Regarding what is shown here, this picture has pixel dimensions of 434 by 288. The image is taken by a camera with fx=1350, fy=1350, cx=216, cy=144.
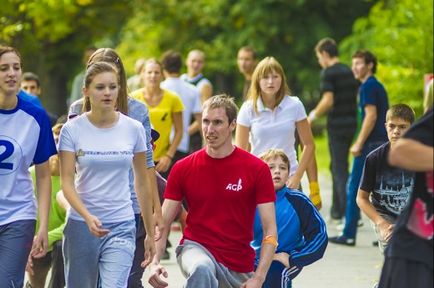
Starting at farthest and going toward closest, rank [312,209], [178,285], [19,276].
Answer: [178,285] < [312,209] < [19,276]

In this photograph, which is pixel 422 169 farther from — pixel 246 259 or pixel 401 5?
pixel 401 5

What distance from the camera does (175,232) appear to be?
15.3m

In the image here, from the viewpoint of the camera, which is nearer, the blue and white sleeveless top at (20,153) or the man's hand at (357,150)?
the blue and white sleeveless top at (20,153)

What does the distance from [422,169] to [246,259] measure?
191 centimetres

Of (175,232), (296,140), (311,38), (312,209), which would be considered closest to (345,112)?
(175,232)

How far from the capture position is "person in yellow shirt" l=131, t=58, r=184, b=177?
1270 centimetres

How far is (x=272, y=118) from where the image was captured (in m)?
10.8

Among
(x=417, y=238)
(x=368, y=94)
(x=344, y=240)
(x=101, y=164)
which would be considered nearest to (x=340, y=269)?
(x=344, y=240)

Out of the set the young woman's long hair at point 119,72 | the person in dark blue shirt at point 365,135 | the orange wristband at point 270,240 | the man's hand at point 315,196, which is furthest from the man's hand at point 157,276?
the person in dark blue shirt at point 365,135

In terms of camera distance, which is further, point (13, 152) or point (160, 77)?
point (160, 77)

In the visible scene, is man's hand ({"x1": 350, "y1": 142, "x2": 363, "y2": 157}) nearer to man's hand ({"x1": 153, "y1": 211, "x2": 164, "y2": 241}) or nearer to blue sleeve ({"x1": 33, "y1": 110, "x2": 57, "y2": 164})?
man's hand ({"x1": 153, "y1": 211, "x2": 164, "y2": 241})

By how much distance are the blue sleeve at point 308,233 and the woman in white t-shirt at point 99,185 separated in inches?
51.0

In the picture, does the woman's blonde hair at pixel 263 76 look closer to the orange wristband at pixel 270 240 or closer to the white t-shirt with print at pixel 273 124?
the white t-shirt with print at pixel 273 124

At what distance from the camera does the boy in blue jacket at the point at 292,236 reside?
8.52 meters
